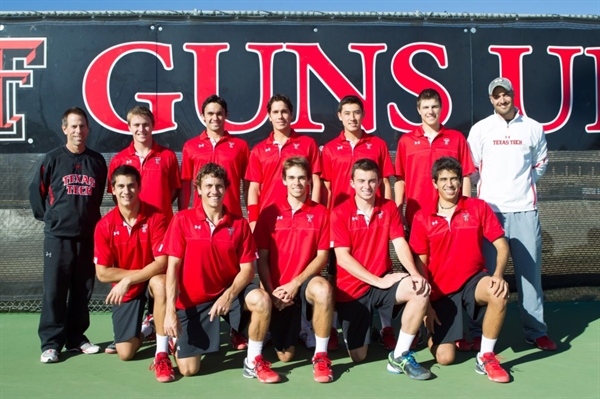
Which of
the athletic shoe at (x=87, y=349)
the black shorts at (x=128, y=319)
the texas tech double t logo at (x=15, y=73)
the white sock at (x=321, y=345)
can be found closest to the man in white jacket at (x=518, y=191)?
the white sock at (x=321, y=345)

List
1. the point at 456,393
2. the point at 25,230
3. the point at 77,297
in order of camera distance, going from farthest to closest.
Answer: the point at 25,230 < the point at 77,297 < the point at 456,393

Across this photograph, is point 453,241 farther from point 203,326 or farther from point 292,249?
point 203,326

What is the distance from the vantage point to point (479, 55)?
5.40 m

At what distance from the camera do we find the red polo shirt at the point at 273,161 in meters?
4.48

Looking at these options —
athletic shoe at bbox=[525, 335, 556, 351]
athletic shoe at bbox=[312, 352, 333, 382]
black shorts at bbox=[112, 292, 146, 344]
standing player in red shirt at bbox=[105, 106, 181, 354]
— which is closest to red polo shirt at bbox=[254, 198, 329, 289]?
athletic shoe at bbox=[312, 352, 333, 382]

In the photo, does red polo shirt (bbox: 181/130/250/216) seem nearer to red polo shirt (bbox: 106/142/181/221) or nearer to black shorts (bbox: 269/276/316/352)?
red polo shirt (bbox: 106/142/181/221)

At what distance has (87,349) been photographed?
4.31 meters

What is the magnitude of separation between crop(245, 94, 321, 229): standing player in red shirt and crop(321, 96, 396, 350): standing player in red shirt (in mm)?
109

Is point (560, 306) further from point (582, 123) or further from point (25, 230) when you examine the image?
point (25, 230)

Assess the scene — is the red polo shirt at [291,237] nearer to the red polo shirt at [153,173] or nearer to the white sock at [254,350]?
the white sock at [254,350]

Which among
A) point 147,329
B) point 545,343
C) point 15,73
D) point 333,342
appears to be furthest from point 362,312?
point 15,73

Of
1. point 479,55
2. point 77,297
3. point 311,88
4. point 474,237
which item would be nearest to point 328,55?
point 311,88

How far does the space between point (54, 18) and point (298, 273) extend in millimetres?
2922

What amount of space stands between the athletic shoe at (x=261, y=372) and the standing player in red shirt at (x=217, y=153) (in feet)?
3.79
